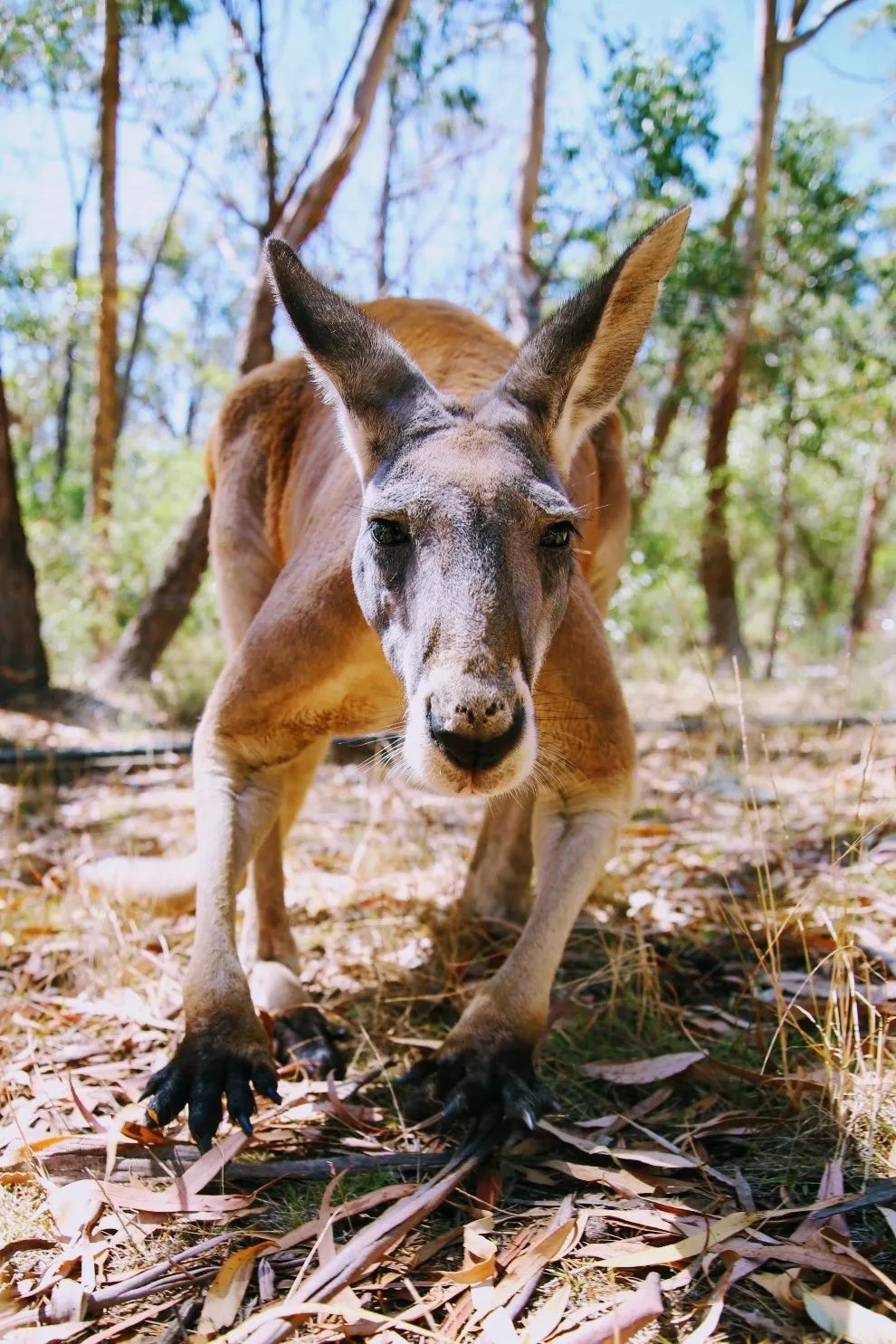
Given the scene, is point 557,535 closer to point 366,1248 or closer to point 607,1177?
point 607,1177

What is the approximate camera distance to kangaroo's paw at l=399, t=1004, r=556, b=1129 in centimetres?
255

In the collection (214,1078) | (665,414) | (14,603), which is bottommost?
(214,1078)

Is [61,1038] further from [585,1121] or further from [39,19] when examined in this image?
[39,19]

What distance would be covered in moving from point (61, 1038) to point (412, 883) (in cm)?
160

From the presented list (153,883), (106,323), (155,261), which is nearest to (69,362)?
(155,261)

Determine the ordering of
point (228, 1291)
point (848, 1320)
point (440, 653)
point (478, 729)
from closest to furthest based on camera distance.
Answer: point (848, 1320) → point (228, 1291) → point (478, 729) → point (440, 653)

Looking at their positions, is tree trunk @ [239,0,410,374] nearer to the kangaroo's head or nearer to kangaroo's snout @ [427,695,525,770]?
the kangaroo's head

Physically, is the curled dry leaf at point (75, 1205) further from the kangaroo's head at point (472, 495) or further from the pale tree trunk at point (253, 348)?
the pale tree trunk at point (253, 348)

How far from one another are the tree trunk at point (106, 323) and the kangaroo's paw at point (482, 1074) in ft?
35.4

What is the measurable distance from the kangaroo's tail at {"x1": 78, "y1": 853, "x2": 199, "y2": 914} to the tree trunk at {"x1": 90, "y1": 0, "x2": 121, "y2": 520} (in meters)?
8.86

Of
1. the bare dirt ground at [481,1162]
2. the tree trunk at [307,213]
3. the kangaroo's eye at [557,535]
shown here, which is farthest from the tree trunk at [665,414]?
the kangaroo's eye at [557,535]

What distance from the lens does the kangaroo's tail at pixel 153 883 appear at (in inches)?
164

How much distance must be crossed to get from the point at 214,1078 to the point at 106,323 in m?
12.5

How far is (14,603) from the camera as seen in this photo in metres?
8.29
